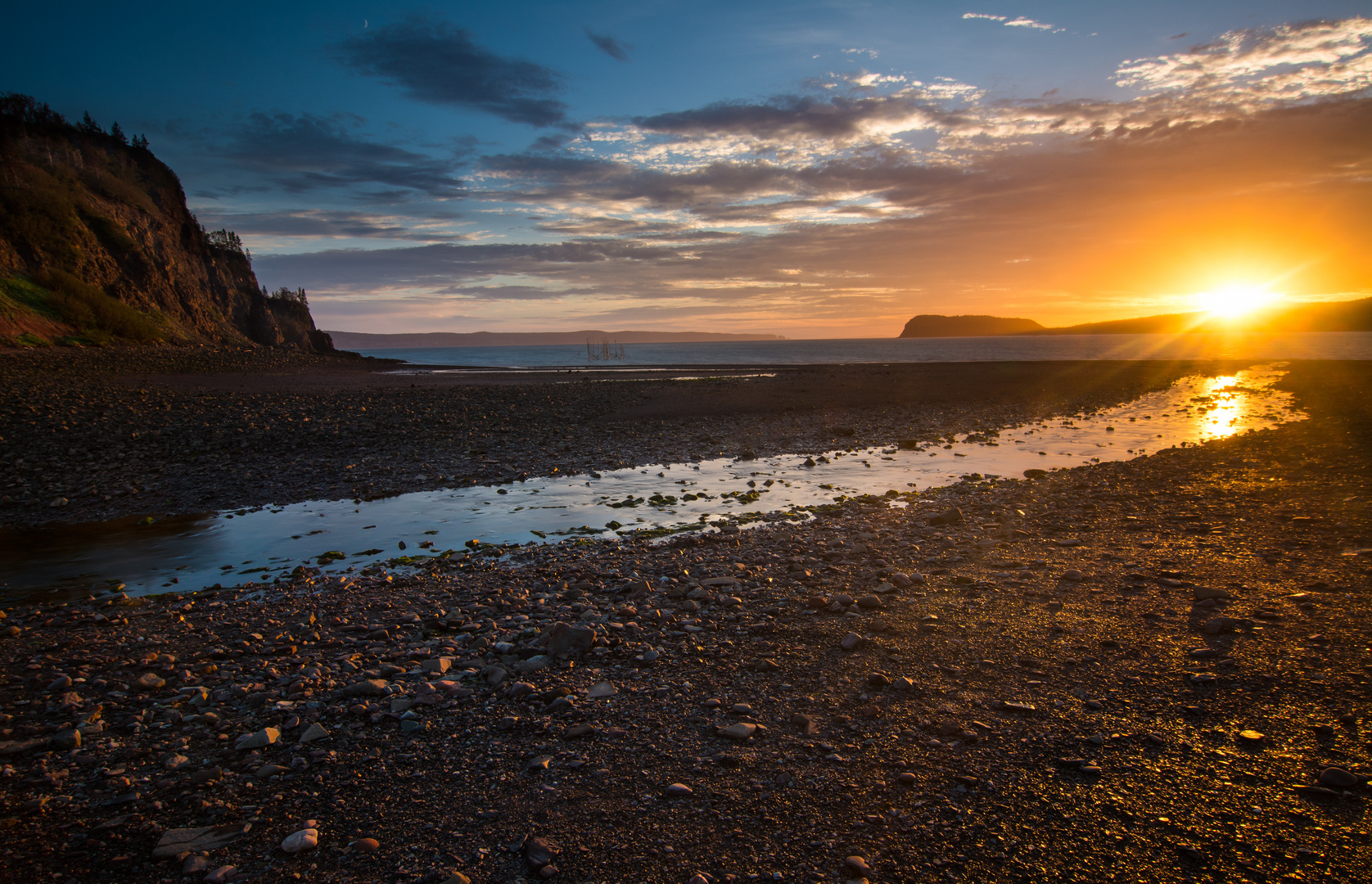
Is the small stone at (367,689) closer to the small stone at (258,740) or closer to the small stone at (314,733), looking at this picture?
the small stone at (314,733)

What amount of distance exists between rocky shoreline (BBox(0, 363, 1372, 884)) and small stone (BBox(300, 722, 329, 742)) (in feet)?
0.09

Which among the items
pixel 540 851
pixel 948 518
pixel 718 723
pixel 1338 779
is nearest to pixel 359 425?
pixel 948 518

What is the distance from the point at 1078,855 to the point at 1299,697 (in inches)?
122

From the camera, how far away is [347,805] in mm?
4289

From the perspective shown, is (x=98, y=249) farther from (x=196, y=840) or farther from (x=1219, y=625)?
(x=1219, y=625)

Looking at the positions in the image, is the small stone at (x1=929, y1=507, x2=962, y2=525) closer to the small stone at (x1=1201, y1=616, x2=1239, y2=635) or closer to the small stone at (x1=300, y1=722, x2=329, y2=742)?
the small stone at (x1=1201, y1=616, x2=1239, y2=635)

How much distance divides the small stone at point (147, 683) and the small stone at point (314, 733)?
2.00 meters

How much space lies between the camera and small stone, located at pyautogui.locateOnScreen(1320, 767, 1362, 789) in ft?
13.3

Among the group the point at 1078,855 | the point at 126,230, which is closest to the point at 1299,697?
the point at 1078,855

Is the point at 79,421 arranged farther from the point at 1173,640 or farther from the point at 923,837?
the point at 1173,640

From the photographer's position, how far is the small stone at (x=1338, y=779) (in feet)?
13.3

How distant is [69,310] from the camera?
156 feet

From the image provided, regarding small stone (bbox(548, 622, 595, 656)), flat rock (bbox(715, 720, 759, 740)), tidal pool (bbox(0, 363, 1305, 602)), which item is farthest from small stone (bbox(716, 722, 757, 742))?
tidal pool (bbox(0, 363, 1305, 602))

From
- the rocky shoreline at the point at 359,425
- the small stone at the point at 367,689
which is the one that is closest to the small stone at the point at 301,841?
the small stone at the point at 367,689
